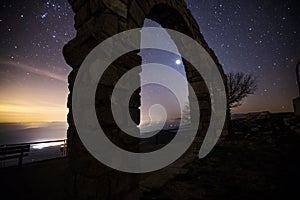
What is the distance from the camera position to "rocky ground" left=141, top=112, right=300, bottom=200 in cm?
256

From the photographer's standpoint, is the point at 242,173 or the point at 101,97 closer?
the point at 101,97

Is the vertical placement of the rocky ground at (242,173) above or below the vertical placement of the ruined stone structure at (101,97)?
below

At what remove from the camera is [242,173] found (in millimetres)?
3334

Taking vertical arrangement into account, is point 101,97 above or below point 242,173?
above

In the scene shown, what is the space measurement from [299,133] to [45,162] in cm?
985

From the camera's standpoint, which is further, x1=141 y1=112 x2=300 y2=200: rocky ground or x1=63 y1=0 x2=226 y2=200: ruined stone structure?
x1=141 y1=112 x2=300 y2=200: rocky ground

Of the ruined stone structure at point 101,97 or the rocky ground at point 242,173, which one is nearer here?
the ruined stone structure at point 101,97

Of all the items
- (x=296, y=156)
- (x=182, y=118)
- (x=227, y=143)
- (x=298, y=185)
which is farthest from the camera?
(x=182, y=118)

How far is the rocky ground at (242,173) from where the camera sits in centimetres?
256

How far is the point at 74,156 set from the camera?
1690 mm

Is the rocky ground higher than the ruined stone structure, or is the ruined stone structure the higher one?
the ruined stone structure

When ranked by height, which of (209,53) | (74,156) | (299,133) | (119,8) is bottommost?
(299,133)

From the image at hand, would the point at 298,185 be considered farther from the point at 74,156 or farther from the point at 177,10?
the point at 177,10

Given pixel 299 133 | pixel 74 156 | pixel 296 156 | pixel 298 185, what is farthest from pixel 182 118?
pixel 74 156
